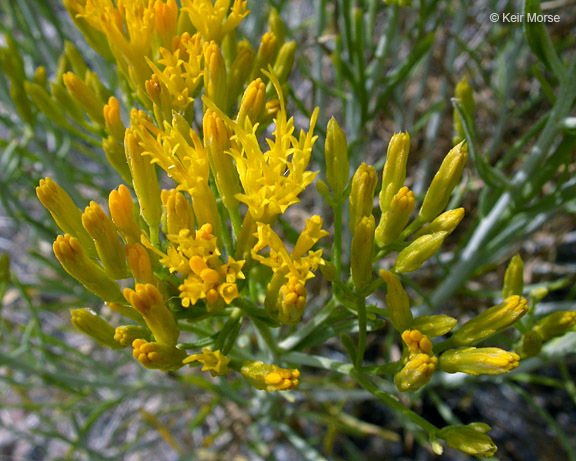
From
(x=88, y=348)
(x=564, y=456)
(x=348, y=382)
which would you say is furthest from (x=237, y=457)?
(x=564, y=456)

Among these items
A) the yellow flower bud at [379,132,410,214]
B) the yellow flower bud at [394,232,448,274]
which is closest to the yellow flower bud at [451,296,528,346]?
the yellow flower bud at [394,232,448,274]

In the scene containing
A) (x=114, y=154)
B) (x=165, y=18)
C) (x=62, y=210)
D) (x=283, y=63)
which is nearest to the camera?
(x=62, y=210)

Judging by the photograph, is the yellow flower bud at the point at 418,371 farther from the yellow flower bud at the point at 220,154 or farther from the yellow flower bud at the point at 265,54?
Answer: the yellow flower bud at the point at 265,54

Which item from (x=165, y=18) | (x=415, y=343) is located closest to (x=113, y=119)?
(x=165, y=18)

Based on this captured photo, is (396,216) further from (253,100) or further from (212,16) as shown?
(212,16)

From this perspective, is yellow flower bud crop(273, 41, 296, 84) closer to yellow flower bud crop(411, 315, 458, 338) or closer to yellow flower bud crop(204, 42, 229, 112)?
yellow flower bud crop(204, 42, 229, 112)

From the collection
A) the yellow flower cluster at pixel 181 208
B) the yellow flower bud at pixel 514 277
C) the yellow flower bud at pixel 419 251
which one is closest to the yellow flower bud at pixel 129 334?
the yellow flower cluster at pixel 181 208

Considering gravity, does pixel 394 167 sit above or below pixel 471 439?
above
